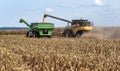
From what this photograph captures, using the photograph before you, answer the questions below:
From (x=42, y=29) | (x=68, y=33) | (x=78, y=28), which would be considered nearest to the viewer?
(x=42, y=29)

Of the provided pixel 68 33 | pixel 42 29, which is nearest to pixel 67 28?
pixel 68 33

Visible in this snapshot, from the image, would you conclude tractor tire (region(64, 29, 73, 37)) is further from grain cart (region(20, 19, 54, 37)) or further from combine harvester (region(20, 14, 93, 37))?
grain cart (region(20, 19, 54, 37))

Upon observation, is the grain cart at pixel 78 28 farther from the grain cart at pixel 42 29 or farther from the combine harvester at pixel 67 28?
the grain cart at pixel 42 29

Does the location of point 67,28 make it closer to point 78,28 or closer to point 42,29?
point 78,28

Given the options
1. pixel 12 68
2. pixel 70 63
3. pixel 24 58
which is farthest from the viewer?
pixel 24 58

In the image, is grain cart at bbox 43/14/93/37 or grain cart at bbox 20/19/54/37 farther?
grain cart at bbox 43/14/93/37

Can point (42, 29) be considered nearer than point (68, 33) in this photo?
Yes

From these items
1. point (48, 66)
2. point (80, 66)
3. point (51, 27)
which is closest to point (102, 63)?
point (80, 66)

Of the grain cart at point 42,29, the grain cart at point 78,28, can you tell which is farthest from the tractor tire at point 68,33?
the grain cart at point 42,29

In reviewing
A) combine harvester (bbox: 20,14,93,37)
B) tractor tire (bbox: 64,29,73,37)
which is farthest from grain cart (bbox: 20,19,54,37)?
tractor tire (bbox: 64,29,73,37)

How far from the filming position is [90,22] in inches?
1160

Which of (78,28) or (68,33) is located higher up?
(78,28)

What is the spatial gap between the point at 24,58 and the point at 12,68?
2.35 metres

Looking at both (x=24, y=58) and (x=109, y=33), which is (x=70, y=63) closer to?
(x=24, y=58)
